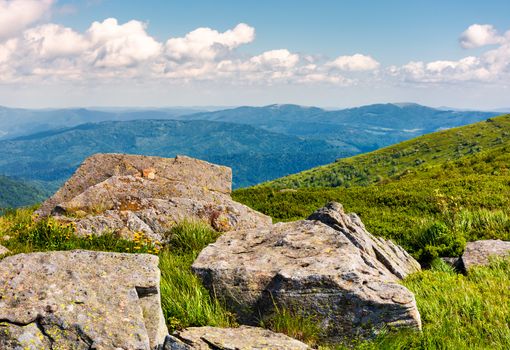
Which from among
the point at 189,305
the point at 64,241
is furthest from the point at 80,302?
the point at 64,241

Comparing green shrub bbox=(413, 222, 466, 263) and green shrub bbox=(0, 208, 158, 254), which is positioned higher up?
green shrub bbox=(0, 208, 158, 254)

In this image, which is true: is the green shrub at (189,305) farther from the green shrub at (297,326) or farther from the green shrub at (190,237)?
the green shrub at (190,237)

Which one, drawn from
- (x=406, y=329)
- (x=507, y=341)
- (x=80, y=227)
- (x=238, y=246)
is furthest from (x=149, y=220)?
(x=507, y=341)

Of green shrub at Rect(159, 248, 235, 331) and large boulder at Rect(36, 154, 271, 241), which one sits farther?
large boulder at Rect(36, 154, 271, 241)

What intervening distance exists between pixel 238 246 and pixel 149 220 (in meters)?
4.89

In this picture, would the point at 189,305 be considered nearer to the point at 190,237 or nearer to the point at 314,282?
the point at 314,282

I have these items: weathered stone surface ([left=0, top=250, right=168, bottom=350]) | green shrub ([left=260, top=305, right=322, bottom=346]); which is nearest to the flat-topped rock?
weathered stone surface ([left=0, top=250, right=168, bottom=350])

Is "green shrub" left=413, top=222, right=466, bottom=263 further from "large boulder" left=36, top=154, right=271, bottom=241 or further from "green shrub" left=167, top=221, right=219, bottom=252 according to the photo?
"green shrub" left=167, top=221, right=219, bottom=252

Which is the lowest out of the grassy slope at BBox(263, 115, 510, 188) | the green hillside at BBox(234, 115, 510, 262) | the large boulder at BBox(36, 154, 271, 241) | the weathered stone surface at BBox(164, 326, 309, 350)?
the grassy slope at BBox(263, 115, 510, 188)

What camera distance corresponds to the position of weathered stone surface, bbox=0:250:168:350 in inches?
217

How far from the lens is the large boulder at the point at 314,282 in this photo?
664 cm

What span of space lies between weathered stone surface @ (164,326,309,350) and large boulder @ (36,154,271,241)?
6382 millimetres

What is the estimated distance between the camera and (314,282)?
7.06 m

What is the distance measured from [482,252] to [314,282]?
721 cm
